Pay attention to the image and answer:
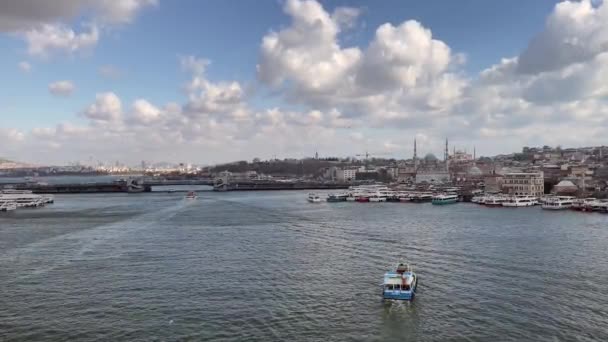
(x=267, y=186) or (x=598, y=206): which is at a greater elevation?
(x=267, y=186)

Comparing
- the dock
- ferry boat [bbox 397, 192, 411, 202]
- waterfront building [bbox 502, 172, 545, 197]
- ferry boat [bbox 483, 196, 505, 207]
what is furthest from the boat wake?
the dock

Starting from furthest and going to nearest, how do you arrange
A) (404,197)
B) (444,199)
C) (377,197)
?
(377,197) < (404,197) < (444,199)

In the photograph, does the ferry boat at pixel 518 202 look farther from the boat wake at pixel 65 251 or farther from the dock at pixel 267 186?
the dock at pixel 267 186

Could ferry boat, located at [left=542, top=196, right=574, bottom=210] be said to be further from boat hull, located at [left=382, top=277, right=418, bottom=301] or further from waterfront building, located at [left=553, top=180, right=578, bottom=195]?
boat hull, located at [left=382, top=277, right=418, bottom=301]

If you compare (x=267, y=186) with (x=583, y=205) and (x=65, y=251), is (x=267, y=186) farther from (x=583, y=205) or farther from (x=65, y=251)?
(x=65, y=251)

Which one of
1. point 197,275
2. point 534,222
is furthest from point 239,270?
point 534,222

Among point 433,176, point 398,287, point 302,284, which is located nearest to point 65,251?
point 302,284

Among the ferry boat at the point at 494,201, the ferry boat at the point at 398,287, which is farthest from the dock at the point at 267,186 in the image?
the ferry boat at the point at 398,287
